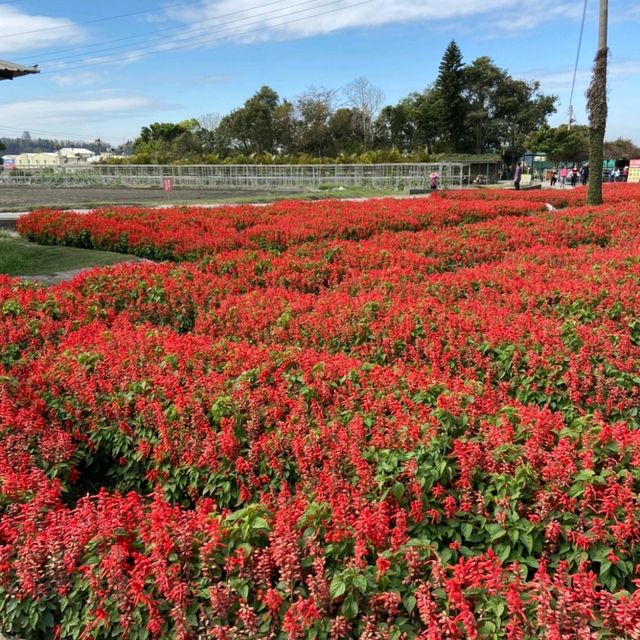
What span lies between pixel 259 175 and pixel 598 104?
945 inches

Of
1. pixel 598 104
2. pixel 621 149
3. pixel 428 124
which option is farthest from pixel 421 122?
pixel 598 104

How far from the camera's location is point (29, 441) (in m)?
3.16

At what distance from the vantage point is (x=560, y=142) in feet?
160

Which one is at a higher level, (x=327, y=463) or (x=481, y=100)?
(x=481, y=100)

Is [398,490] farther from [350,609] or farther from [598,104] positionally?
[598,104]

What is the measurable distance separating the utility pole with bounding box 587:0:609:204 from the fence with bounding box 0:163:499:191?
15783 mm

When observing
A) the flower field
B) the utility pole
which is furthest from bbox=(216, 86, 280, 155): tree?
the flower field

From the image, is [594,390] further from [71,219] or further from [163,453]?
[71,219]

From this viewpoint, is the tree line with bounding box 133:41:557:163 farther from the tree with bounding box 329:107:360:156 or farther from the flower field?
the flower field

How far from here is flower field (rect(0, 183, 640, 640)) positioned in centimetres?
190

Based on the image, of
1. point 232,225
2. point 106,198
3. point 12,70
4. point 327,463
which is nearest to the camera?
point 327,463

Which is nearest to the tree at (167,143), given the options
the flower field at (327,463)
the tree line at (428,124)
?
the tree line at (428,124)

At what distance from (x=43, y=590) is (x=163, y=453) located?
0.89 m

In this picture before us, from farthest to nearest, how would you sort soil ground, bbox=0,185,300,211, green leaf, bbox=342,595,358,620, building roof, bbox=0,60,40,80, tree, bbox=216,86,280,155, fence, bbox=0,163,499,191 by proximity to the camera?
1. tree, bbox=216,86,280,155
2. fence, bbox=0,163,499,191
3. soil ground, bbox=0,185,300,211
4. building roof, bbox=0,60,40,80
5. green leaf, bbox=342,595,358,620
